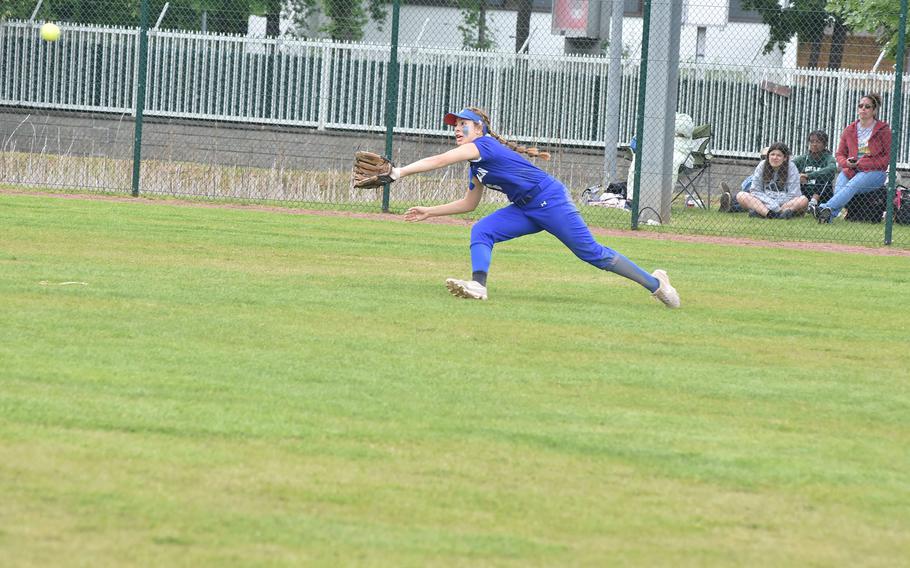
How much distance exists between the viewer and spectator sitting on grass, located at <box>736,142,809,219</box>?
19359 mm

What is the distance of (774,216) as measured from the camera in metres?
19.5

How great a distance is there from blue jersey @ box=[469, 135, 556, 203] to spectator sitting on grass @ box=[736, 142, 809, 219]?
31.0 ft

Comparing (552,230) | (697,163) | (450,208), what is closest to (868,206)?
(697,163)

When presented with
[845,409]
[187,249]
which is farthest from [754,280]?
[845,409]

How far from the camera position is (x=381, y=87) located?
2655 centimetres

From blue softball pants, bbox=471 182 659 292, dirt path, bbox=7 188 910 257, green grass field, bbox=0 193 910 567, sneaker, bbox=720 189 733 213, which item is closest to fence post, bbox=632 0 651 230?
dirt path, bbox=7 188 910 257

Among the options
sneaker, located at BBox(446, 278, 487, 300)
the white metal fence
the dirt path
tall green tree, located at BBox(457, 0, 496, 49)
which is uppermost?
tall green tree, located at BBox(457, 0, 496, 49)

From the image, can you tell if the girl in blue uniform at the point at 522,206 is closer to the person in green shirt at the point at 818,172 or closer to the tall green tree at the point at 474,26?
the person in green shirt at the point at 818,172

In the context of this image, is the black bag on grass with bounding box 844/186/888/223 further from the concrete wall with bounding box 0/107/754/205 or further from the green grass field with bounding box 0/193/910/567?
the green grass field with bounding box 0/193/910/567

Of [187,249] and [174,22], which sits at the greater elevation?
[174,22]

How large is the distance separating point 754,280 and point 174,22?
16268 millimetres

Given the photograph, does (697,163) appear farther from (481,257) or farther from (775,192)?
(481,257)

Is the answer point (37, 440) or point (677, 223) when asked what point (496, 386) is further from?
point (677, 223)

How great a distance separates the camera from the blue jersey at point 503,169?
10297 millimetres
